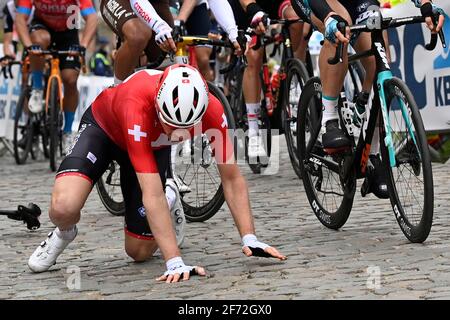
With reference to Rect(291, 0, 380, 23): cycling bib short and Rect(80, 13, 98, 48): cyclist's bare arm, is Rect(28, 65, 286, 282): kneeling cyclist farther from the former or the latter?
Rect(80, 13, 98, 48): cyclist's bare arm

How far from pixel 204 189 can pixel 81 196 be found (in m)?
1.70

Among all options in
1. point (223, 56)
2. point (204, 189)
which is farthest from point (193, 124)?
point (223, 56)

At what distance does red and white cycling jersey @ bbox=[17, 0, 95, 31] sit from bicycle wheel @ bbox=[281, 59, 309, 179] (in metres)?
3.32

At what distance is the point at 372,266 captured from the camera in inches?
257

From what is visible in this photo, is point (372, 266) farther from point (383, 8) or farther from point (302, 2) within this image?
point (383, 8)

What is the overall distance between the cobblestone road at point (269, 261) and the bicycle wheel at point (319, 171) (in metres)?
0.14

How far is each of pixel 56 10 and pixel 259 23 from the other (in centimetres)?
467

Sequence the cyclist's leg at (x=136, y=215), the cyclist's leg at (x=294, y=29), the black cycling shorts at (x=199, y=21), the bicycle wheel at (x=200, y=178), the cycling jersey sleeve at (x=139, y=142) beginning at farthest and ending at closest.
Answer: the black cycling shorts at (x=199, y=21) < the cyclist's leg at (x=294, y=29) < the bicycle wheel at (x=200, y=178) < the cyclist's leg at (x=136, y=215) < the cycling jersey sleeve at (x=139, y=142)

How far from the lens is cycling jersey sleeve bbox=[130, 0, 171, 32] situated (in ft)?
25.7

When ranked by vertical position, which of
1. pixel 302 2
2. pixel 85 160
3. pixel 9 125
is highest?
pixel 302 2

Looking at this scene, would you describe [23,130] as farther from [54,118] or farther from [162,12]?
[162,12]

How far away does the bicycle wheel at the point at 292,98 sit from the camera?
9.99m

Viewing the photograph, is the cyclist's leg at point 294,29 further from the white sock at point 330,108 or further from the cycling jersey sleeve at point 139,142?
the cycling jersey sleeve at point 139,142

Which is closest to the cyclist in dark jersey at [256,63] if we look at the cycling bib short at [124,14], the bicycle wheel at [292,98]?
the bicycle wheel at [292,98]
